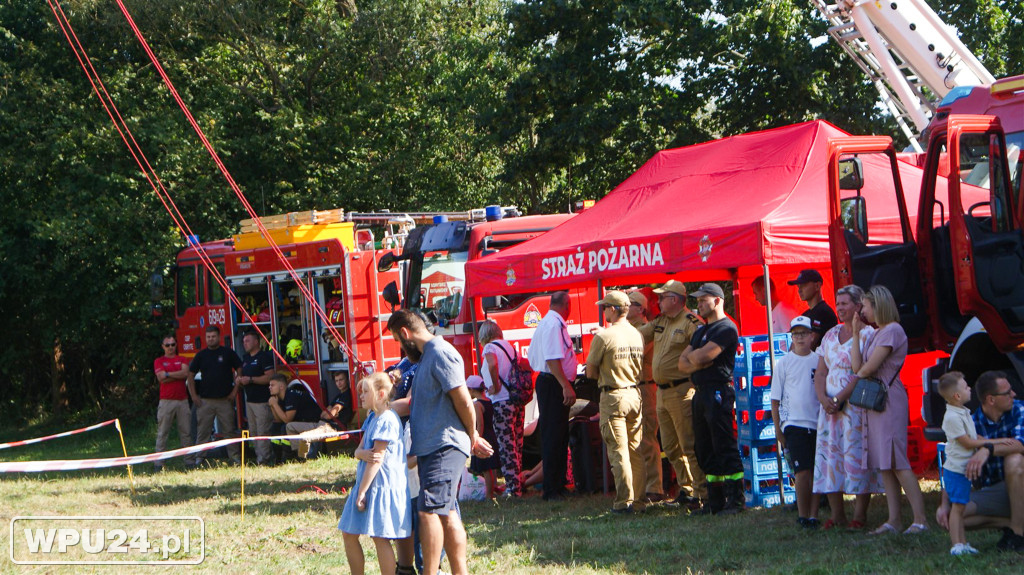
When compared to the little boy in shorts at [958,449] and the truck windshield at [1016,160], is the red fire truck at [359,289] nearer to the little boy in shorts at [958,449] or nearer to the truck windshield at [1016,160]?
the truck windshield at [1016,160]

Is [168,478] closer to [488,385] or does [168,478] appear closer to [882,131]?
[488,385]

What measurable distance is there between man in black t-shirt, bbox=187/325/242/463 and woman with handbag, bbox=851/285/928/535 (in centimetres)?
1018

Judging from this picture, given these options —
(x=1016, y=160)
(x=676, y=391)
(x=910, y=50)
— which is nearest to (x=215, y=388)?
(x=676, y=391)

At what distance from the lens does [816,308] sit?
852 cm

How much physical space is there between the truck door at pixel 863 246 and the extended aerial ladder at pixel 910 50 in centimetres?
485

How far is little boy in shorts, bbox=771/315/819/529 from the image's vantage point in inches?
305

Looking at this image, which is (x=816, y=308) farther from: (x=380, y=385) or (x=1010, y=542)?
(x=380, y=385)

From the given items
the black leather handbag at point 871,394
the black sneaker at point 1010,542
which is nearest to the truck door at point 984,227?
the black leather handbag at point 871,394

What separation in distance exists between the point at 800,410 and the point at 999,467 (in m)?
1.58

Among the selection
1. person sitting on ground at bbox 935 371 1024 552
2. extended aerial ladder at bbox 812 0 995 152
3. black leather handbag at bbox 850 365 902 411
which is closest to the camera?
person sitting on ground at bbox 935 371 1024 552

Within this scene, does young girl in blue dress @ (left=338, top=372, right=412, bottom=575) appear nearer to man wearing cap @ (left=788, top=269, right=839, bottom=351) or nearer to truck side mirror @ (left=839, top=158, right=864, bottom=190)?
man wearing cap @ (left=788, top=269, right=839, bottom=351)

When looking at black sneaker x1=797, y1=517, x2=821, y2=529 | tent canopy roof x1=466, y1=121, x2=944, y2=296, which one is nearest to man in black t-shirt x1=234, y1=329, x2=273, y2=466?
tent canopy roof x1=466, y1=121, x2=944, y2=296

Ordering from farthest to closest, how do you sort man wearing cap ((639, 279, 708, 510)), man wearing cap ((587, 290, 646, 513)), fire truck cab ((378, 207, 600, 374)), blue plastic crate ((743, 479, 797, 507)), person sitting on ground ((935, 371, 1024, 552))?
fire truck cab ((378, 207, 600, 374)) < man wearing cap ((587, 290, 646, 513)) < man wearing cap ((639, 279, 708, 510)) < blue plastic crate ((743, 479, 797, 507)) < person sitting on ground ((935, 371, 1024, 552))

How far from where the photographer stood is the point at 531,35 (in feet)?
62.0
